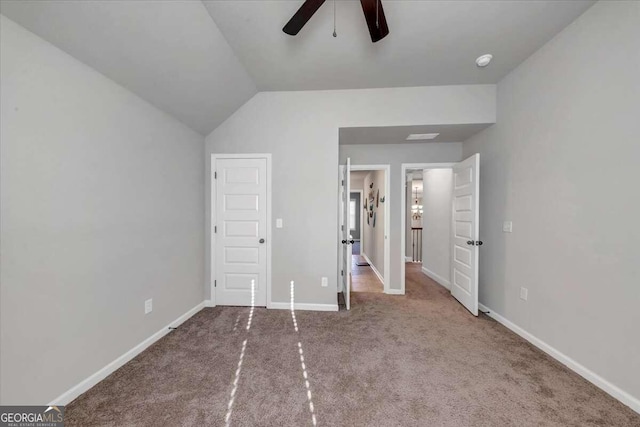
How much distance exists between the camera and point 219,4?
70.3 inches

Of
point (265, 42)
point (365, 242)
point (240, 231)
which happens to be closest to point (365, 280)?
point (365, 242)

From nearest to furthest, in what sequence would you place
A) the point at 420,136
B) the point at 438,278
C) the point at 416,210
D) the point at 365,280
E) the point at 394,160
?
the point at 420,136
the point at 394,160
the point at 438,278
the point at 365,280
the point at 416,210

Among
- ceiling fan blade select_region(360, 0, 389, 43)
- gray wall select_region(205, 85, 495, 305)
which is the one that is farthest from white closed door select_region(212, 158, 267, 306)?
ceiling fan blade select_region(360, 0, 389, 43)

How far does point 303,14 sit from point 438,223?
4209mm

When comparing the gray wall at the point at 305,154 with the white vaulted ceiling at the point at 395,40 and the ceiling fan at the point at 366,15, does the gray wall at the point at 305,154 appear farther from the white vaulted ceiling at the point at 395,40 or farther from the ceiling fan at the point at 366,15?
the ceiling fan at the point at 366,15

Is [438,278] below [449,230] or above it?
below

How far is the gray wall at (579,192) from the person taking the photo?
→ 62.7 inches

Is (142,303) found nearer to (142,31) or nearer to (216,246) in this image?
(216,246)

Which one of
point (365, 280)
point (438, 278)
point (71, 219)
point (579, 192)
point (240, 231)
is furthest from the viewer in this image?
point (365, 280)

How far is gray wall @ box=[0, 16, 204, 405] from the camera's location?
4.37 feet

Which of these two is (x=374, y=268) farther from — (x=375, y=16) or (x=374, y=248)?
(x=375, y=16)

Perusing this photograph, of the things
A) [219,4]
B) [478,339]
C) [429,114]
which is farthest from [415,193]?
[219,4]

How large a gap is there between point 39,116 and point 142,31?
2.91 ft

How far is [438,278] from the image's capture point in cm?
442
